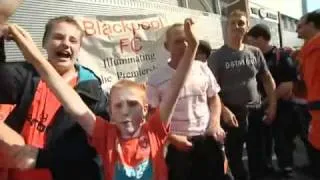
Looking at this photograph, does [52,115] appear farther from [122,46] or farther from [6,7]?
[122,46]

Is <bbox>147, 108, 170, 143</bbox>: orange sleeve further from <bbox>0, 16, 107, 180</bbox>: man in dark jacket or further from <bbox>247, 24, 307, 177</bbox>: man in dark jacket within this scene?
<bbox>247, 24, 307, 177</bbox>: man in dark jacket

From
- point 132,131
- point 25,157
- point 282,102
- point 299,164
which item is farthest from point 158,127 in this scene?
point 299,164

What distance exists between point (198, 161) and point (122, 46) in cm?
171

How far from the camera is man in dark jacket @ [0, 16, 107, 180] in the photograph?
2084 mm

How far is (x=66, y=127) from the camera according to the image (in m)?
2.16

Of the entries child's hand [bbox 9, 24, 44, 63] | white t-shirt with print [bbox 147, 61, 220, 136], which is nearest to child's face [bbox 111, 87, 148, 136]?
child's hand [bbox 9, 24, 44, 63]

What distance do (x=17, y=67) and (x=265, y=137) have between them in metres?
3.96

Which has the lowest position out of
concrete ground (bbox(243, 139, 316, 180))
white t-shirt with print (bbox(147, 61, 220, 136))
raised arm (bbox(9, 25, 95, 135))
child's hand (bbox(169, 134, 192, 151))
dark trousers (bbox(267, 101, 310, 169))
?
concrete ground (bbox(243, 139, 316, 180))

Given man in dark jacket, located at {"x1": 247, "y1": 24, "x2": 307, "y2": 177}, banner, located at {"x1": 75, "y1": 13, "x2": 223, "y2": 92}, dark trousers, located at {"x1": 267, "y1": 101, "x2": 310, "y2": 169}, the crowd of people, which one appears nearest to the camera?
the crowd of people

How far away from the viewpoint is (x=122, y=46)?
5.10m

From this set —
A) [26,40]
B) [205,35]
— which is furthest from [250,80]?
[26,40]

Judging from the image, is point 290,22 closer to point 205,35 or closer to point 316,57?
point 205,35

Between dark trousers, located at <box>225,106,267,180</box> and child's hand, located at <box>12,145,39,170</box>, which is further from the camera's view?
dark trousers, located at <box>225,106,267,180</box>

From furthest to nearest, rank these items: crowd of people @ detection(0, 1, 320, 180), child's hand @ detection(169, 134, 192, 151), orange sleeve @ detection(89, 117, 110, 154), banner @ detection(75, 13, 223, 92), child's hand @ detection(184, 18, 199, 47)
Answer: banner @ detection(75, 13, 223, 92) → child's hand @ detection(169, 134, 192, 151) → child's hand @ detection(184, 18, 199, 47) → orange sleeve @ detection(89, 117, 110, 154) → crowd of people @ detection(0, 1, 320, 180)
